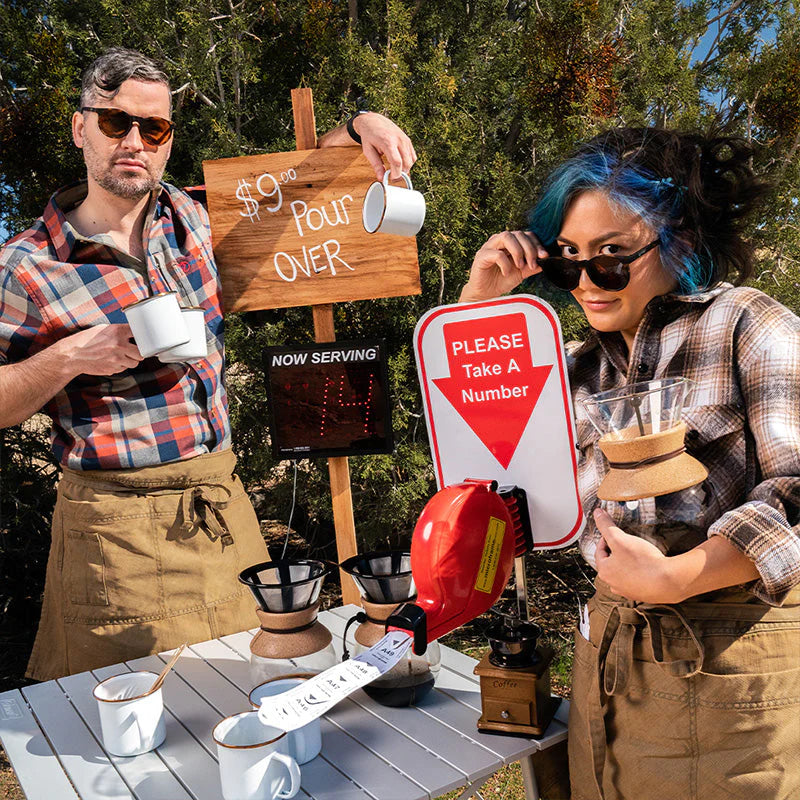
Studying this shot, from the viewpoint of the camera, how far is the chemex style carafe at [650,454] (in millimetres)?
1182

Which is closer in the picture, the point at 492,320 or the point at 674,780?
the point at 674,780

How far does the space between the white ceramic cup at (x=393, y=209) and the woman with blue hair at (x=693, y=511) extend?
0.66 metres

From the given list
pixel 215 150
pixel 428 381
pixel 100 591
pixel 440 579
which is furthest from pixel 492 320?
pixel 215 150

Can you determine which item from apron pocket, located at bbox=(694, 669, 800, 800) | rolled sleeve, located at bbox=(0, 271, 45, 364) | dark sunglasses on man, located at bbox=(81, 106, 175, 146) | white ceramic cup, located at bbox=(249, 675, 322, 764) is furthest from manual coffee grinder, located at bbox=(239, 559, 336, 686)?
dark sunglasses on man, located at bbox=(81, 106, 175, 146)

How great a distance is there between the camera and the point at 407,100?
3855 millimetres

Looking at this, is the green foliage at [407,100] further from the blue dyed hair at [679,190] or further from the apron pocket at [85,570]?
the blue dyed hair at [679,190]

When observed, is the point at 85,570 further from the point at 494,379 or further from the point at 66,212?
the point at 494,379

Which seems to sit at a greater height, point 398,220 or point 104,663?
point 398,220

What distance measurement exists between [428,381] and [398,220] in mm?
719

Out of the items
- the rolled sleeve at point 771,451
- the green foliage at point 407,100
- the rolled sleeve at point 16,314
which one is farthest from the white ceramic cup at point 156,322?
the green foliage at point 407,100

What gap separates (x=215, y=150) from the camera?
3.86 metres

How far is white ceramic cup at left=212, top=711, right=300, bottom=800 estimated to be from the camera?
134 cm

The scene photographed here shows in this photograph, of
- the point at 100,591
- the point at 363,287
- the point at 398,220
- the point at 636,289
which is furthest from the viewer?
the point at 363,287

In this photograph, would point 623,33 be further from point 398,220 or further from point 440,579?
point 440,579
